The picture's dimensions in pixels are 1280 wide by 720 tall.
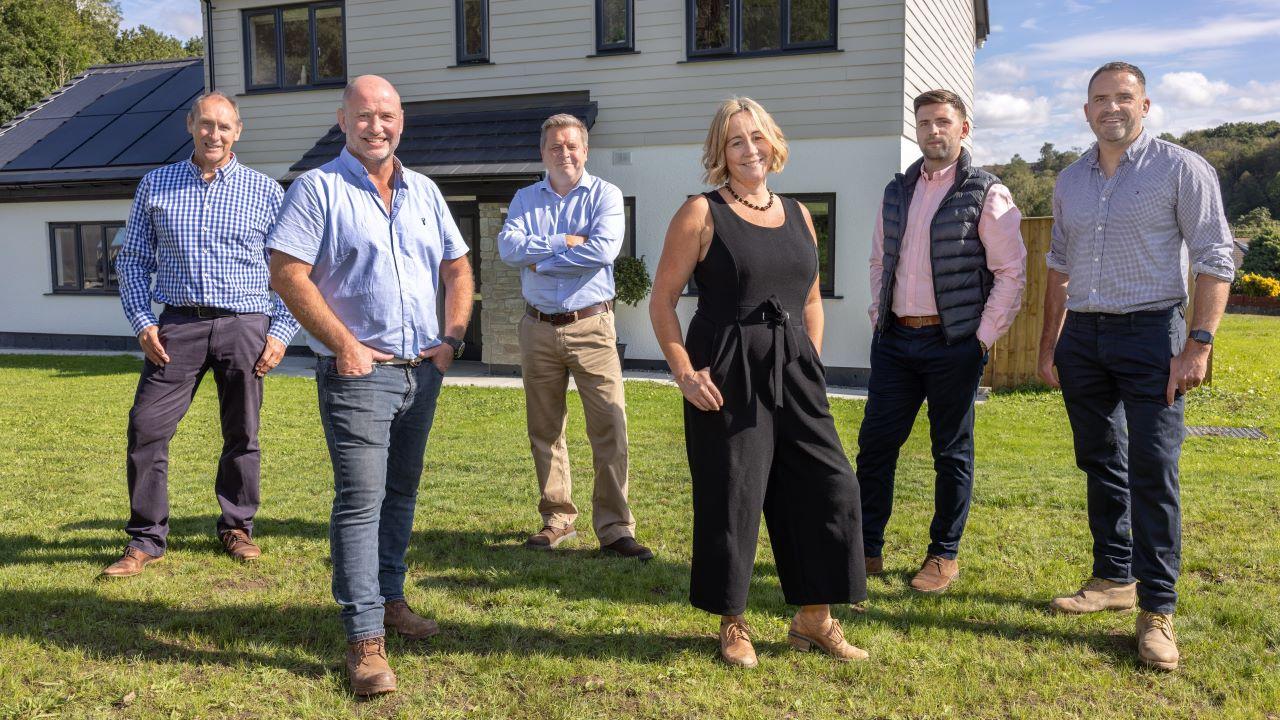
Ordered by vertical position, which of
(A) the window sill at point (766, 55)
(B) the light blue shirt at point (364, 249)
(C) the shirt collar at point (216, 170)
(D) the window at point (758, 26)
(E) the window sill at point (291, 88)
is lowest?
(B) the light blue shirt at point (364, 249)

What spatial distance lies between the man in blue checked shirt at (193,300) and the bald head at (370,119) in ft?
4.98

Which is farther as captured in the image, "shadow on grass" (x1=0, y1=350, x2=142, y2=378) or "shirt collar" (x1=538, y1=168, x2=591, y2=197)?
"shadow on grass" (x1=0, y1=350, x2=142, y2=378)

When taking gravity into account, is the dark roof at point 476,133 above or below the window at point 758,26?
below

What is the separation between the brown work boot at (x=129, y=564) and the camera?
4711 millimetres

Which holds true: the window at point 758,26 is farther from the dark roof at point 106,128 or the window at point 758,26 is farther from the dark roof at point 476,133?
the dark roof at point 106,128

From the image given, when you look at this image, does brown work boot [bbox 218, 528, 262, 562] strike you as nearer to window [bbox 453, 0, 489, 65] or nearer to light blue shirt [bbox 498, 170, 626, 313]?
light blue shirt [bbox 498, 170, 626, 313]

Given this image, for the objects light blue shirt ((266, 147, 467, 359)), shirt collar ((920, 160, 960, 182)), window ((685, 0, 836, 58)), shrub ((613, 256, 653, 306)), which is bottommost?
shrub ((613, 256, 653, 306))

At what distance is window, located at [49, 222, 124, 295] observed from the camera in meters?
16.9

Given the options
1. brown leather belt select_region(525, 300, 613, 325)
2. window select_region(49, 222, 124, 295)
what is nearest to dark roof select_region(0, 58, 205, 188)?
window select_region(49, 222, 124, 295)

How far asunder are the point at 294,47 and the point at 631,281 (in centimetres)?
692

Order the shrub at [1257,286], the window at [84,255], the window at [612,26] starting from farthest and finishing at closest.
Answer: the shrub at [1257,286] < the window at [84,255] < the window at [612,26]

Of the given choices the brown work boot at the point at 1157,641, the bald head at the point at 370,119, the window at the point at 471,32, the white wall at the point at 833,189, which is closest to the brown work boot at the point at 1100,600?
the brown work boot at the point at 1157,641

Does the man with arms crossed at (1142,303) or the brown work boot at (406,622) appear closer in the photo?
the man with arms crossed at (1142,303)

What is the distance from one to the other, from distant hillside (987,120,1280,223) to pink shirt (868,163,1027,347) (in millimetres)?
33968
